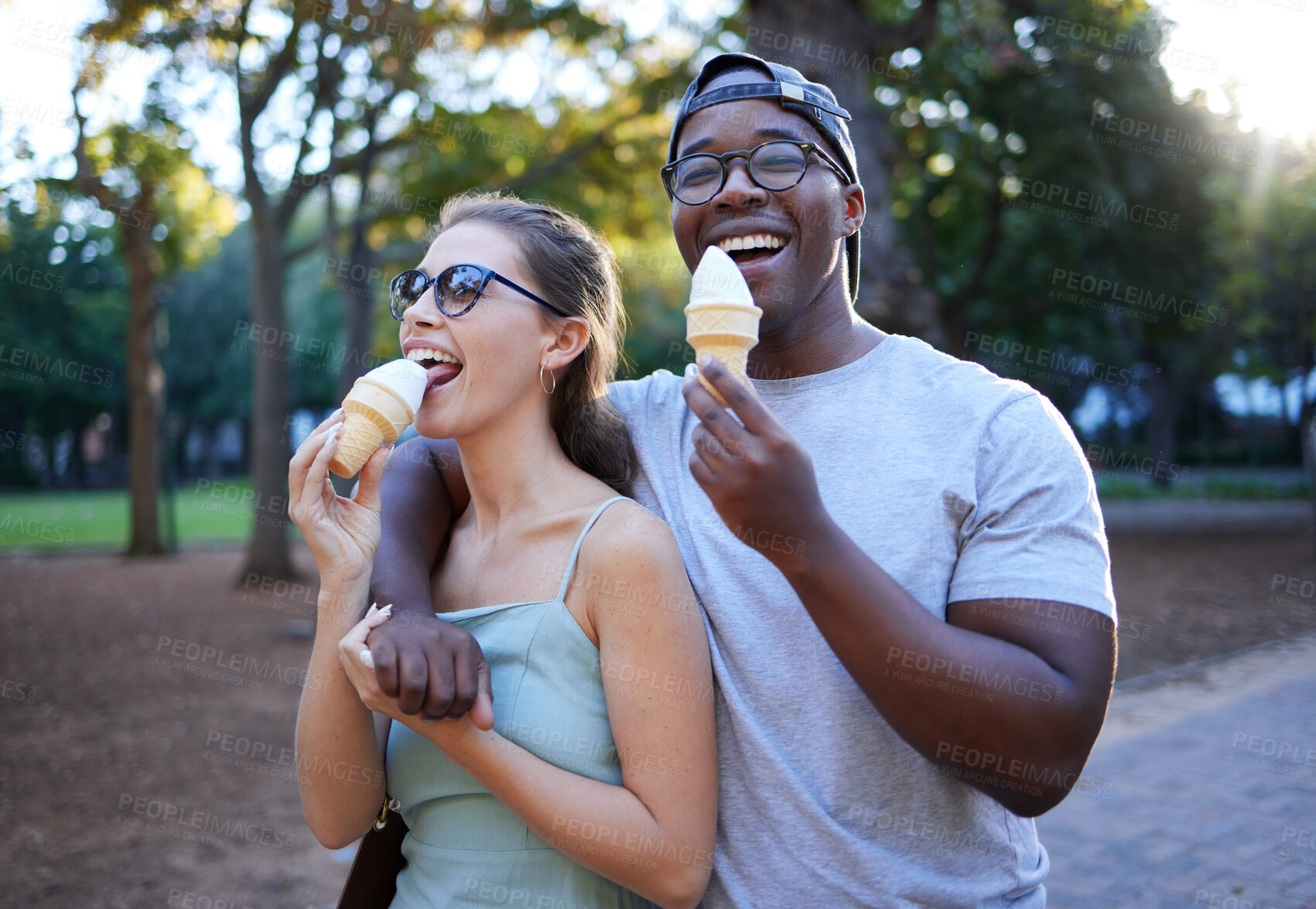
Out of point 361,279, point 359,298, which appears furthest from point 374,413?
point 359,298

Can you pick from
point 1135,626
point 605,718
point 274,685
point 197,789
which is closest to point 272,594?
point 274,685

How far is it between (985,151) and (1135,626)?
9.54m

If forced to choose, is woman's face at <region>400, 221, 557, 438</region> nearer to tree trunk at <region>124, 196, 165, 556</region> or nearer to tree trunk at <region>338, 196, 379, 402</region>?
tree trunk at <region>338, 196, 379, 402</region>

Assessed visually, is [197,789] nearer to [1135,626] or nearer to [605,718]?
[605,718]

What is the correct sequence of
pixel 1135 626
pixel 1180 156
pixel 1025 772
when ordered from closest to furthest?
1. pixel 1025 772
2. pixel 1135 626
3. pixel 1180 156

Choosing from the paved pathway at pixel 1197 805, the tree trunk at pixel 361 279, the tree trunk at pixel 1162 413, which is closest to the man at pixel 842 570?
the paved pathway at pixel 1197 805

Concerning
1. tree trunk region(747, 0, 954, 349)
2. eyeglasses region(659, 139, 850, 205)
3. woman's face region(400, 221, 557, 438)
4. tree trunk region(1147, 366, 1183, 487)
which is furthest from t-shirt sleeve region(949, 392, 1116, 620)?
tree trunk region(1147, 366, 1183, 487)

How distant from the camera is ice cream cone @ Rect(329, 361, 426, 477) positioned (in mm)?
2295

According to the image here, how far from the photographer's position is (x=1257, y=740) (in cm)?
830

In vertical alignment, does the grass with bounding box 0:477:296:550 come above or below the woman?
below

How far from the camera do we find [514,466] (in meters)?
2.56

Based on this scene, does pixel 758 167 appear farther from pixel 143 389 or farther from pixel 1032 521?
pixel 143 389

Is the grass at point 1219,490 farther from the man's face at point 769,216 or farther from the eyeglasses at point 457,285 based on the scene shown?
the eyeglasses at point 457,285

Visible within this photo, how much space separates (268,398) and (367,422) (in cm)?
1412
